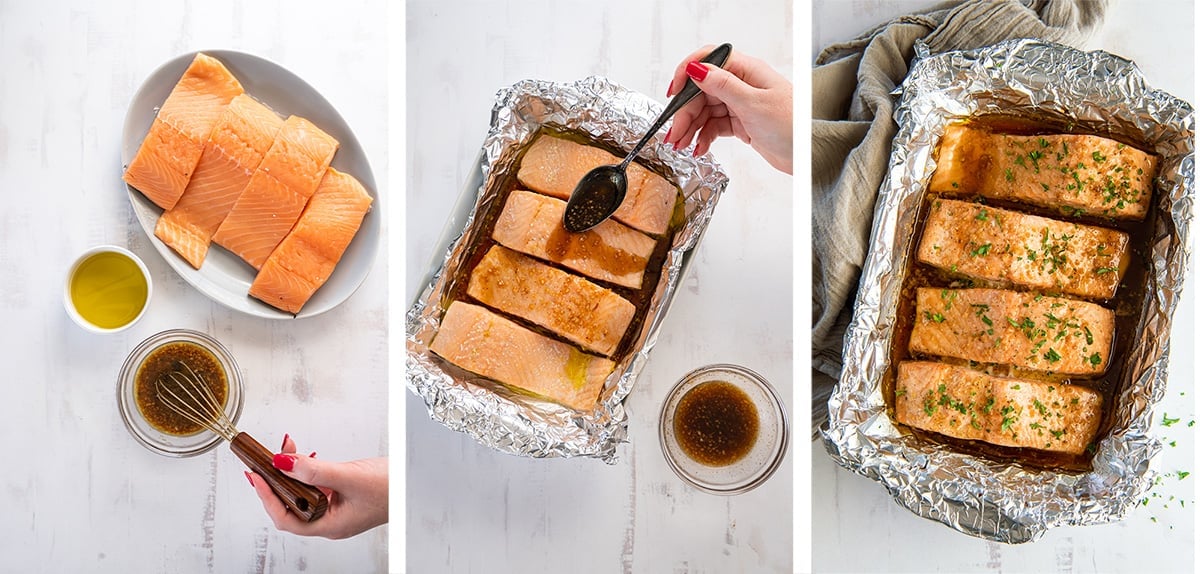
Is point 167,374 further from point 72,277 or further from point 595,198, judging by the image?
point 595,198

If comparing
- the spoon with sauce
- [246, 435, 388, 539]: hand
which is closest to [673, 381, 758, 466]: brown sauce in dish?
the spoon with sauce

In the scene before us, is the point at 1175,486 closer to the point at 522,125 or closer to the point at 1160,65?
the point at 1160,65

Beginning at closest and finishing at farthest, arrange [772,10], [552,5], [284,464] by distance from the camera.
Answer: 1. [284,464]
2. [552,5]
3. [772,10]

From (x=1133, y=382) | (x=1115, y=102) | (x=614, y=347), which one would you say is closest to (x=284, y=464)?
(x=614, y=347)

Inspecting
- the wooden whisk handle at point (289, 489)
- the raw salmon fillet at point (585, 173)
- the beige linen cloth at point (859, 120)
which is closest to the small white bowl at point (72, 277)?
the wooden whisk handle at point (289, 489)

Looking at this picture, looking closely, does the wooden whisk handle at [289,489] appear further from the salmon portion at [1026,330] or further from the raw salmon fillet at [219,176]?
the salmon portion at [1026,330]

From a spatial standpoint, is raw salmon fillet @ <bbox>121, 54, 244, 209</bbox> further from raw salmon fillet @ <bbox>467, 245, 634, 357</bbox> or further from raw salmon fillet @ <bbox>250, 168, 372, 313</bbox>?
raw salmon fillet @ <bbox>467, 245, 634, 357</bbox>
